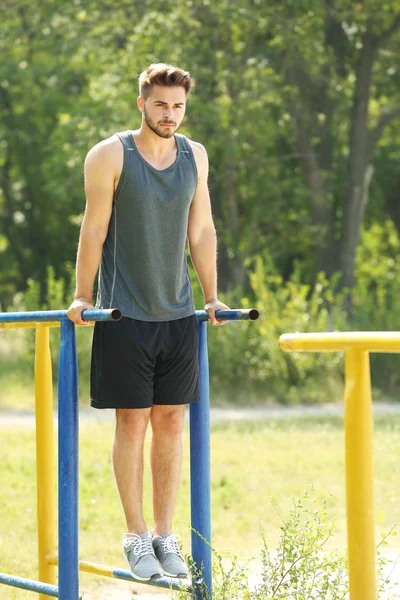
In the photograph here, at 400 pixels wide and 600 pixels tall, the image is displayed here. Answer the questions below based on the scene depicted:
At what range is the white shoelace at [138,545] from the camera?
3.74 meters

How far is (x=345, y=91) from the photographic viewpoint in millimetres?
20047

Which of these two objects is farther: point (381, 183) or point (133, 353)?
point (381, 183)

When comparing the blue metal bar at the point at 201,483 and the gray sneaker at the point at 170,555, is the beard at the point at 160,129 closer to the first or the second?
the blue metal bar at the point at 201,483

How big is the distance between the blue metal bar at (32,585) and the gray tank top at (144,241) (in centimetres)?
97

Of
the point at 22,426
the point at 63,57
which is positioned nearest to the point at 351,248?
the point at 63,57

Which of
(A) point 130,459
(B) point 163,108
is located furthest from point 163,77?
(A) point 130,459

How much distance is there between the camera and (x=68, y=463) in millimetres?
3652

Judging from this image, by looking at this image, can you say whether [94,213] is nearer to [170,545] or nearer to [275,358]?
[170,545]

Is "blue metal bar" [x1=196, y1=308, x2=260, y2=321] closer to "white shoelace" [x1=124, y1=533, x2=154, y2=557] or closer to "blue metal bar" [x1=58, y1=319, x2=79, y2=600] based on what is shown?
"blue metal bar" [x1=58, y1=319, x2=79, y2=600]

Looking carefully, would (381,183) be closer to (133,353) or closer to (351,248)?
(351,248)

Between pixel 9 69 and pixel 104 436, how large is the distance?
13542 mm

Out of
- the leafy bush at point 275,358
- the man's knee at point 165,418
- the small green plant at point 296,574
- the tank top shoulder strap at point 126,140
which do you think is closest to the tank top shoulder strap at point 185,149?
the tank top shoulder strap at point 126,140

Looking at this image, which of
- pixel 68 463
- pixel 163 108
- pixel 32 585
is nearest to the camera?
pixel 68 463

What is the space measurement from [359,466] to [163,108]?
157 centimetres
